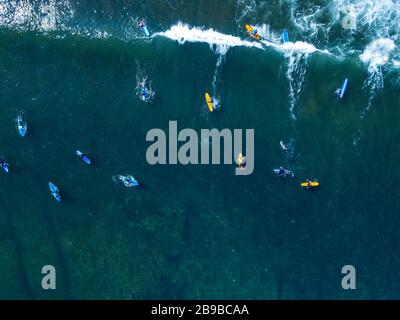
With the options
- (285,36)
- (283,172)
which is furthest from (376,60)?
(283,172)

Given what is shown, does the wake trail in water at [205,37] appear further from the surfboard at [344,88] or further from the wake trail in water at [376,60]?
the wake trail in water at [376,60]

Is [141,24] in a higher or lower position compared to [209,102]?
higher

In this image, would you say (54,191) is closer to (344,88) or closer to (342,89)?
(342,89)

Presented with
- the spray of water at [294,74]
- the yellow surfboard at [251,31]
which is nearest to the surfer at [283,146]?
the spray of water at [294,74]

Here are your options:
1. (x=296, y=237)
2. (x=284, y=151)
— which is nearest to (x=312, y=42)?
(x=284, y=151)

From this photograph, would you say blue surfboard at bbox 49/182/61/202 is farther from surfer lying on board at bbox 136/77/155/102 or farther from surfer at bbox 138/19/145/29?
surfer at bbox 138/19/145/29

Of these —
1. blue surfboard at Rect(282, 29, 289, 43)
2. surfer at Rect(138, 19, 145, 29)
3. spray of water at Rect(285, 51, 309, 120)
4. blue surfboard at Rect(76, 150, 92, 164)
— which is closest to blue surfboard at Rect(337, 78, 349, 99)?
spray of water at Rect(285, 51, 309, 120)

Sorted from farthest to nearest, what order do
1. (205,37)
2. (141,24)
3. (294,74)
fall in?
(141,24) → (205,37) → (294,74)

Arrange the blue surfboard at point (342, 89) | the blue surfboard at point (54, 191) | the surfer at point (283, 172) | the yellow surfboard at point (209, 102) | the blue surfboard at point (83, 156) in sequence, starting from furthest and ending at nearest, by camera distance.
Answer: the blue surfboard at point (54, 191) < the blue surfboard at point (83, 156) < the surfer at point (283, 172) < the yellow surfboard at point (209, 102) < the blue surfboard at point (342, 89)

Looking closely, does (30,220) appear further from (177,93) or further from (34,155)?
(177,93)
